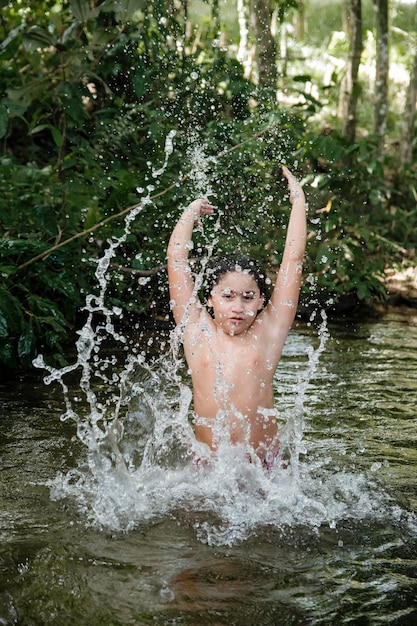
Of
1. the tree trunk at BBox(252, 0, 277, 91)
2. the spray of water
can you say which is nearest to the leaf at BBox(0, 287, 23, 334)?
the spray of water

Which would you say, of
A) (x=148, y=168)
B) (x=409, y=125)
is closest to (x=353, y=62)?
(x=409, y=125)

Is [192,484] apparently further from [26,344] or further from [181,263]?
[26,344]

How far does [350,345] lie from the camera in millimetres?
6594

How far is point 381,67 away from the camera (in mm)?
10203

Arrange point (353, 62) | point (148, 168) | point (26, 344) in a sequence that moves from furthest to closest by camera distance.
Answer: point (353, 62)
point (148, 168)
point (26, 344)

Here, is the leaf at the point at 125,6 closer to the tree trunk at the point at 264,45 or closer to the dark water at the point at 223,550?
the dark water at the point at 223,550

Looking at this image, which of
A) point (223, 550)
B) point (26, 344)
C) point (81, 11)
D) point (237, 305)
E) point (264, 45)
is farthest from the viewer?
point (264, 45)

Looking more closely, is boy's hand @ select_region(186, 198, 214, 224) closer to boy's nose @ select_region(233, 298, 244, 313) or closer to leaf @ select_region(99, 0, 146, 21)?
boy's nose @ select_region(233, 298, 244, 313)

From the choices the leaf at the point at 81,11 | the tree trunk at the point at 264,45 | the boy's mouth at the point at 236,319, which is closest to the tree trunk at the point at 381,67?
the tree trunk at the point at 264,45

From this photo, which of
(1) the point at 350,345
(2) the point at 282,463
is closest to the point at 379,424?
(2) the point at 282,463

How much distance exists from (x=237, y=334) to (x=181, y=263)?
38cm

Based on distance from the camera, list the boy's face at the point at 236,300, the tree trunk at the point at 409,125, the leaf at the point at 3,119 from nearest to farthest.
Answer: the boy's face at the point at 236,300 < the leaf at the point at 3,119 < the tree trunk at the point at 409,125

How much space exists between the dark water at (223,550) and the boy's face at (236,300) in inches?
27.4

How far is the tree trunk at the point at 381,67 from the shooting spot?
10.0 metres
